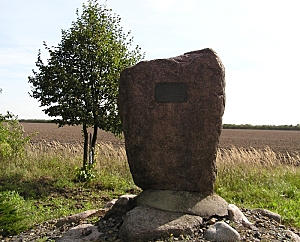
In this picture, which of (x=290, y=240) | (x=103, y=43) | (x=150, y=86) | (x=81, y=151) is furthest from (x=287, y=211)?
(x=81, y=151)

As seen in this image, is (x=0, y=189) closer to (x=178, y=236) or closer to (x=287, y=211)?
(x=178, y=236)

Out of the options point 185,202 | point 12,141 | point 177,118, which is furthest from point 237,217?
point 12,141

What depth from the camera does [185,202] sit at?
19.5 ft

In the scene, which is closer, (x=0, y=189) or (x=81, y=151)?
(x=0, y=189)

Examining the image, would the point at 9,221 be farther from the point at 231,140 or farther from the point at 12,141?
the point at 231,140

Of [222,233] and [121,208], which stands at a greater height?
[121,208]

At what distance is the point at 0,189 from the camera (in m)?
9.59

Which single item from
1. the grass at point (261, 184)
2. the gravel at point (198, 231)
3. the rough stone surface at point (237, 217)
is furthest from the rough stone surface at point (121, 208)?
the grass at point (261, 184)

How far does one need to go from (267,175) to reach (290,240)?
217 inches

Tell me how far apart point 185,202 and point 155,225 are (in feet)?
2.35

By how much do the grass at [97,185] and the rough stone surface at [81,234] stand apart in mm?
1139

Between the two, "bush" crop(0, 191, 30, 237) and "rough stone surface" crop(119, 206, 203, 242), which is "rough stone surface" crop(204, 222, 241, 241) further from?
"bush" crop(0, 191, 30, 237)

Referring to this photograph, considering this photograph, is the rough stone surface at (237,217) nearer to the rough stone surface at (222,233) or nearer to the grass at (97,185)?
the rough stone surface at (222,233)

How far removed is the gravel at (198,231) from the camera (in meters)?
5.48
